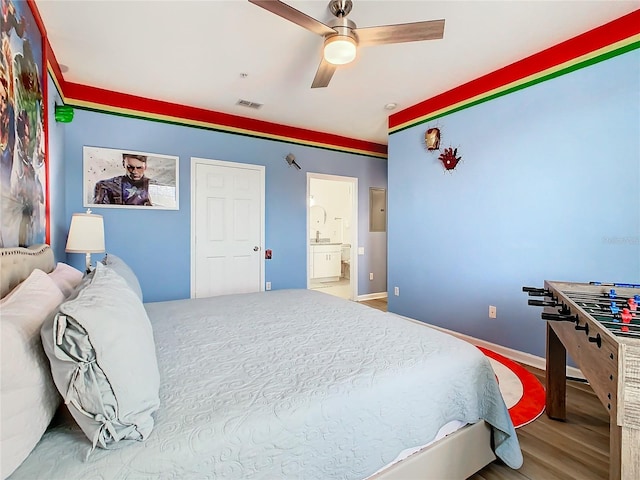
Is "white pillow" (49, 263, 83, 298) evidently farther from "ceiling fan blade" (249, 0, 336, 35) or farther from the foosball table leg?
the foosball table leg

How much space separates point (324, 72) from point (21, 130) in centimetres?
182

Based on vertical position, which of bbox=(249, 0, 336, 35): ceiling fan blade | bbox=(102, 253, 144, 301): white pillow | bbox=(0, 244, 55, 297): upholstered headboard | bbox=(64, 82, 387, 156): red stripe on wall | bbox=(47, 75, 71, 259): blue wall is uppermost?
bbox=(64, 82, 387, 156): red stripe on wall

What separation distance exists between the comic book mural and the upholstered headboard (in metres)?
0.07

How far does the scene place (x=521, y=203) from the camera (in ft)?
9.12

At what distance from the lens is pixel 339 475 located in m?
1.05

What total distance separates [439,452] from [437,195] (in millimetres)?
2748

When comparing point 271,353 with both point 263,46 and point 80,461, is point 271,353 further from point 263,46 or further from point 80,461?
point 263,46

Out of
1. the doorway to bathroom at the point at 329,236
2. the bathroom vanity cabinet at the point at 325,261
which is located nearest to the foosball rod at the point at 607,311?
the doorway to bathroom at the point at 329,236

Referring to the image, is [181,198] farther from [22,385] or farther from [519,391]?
[519,391]

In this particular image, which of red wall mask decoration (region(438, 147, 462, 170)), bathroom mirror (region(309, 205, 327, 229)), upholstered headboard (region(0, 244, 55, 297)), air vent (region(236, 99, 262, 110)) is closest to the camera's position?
upholstered headboard (region(0, 244, 55, 297))

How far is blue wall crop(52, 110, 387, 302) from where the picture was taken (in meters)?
3.26

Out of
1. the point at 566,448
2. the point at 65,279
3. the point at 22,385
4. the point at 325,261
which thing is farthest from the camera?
the point at 325,261

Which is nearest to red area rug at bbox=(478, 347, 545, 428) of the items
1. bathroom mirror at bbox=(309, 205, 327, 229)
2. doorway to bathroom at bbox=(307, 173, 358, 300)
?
doorway to bathroom at bbox=(307, 173, 358, 300)

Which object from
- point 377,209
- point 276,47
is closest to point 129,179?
point 276,47
